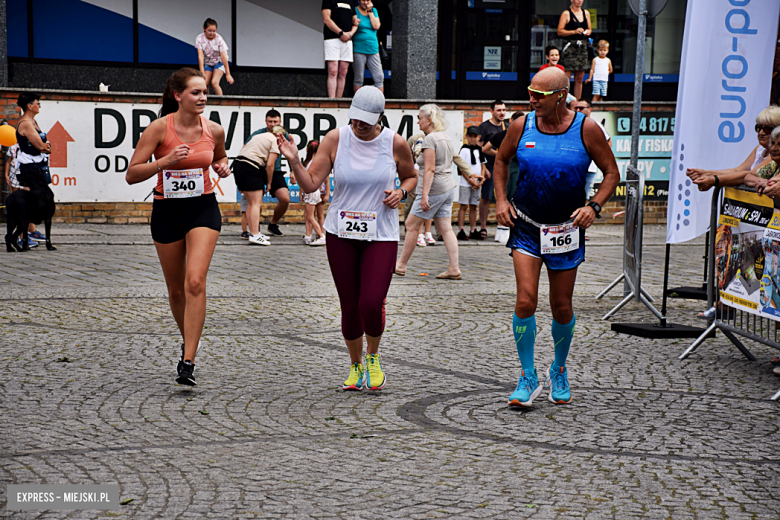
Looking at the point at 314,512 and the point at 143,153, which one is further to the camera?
the point at 143,153

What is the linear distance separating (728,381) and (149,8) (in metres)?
16.9

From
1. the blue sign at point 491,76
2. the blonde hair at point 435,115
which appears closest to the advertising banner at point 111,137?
the blue sign at point 491,76

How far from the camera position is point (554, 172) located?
5.52 meters

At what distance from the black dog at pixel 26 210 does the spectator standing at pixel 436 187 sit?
4.93m

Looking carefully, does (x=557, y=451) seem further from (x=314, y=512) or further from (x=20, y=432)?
(x=20, y=432)

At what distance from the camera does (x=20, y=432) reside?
484 centimetres

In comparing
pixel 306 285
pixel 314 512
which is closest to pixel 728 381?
pixel 314 512

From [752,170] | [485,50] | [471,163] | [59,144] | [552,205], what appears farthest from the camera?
[485,50]

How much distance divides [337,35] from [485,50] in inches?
A: 186

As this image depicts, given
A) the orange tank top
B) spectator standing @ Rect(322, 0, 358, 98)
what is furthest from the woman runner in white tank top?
spectator standing @ Rect(322, 0, 358, 98)

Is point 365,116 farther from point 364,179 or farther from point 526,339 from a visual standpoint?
point 526,339

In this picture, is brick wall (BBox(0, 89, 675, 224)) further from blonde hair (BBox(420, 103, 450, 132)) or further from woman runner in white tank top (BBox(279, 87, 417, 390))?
woman runner in white tank top (BBox(279, 87, 417, 390))

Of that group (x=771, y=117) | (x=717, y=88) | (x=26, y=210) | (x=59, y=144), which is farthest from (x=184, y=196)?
(x=59, y=144)

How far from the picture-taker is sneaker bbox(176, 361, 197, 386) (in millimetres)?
5812
